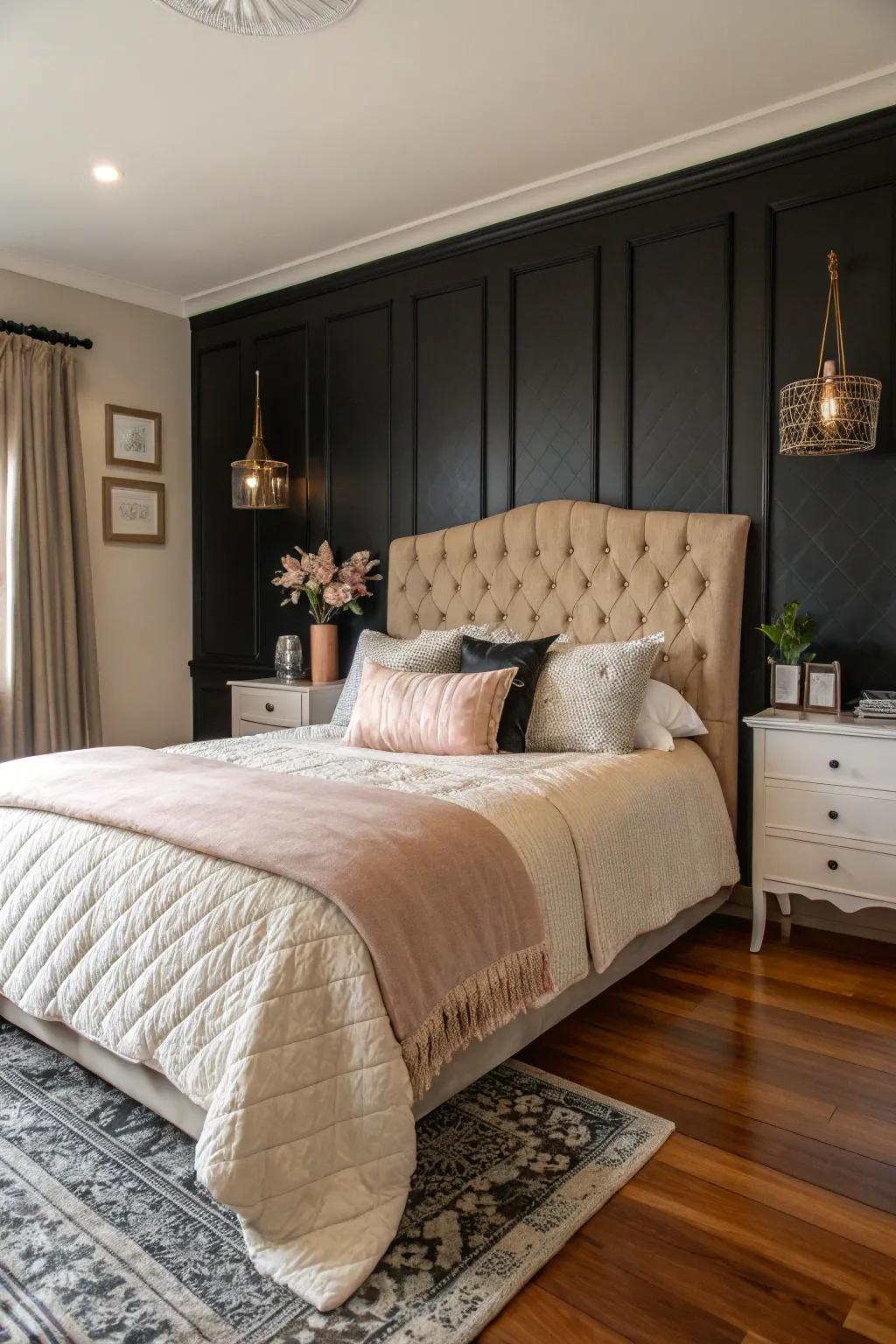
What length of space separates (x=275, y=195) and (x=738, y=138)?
1771mm

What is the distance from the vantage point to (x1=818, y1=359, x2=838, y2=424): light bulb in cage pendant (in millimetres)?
2866

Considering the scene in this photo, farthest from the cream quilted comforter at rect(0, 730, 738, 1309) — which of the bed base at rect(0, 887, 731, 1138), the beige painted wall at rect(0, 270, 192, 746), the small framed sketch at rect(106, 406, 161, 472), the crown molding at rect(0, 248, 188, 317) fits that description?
the crown molding at rect(0, 248, 188, 317)

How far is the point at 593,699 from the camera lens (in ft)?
9.66

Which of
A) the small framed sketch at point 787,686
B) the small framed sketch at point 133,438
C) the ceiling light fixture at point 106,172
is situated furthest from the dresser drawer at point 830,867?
the small framed sketch at point 133,438

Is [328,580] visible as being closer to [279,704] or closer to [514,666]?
[279,704]

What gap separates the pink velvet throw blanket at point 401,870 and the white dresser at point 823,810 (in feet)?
3.86

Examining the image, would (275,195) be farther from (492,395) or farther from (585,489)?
(585,489)

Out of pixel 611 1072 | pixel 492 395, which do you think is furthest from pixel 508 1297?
pixel 492 395

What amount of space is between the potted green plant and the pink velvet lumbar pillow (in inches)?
34.5

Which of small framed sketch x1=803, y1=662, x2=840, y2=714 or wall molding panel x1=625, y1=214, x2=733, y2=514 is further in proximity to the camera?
wall molding panel x1=625, y1=214, x2=733, y2=514

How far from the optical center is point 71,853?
83.6 inches

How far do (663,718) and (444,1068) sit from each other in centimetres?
159

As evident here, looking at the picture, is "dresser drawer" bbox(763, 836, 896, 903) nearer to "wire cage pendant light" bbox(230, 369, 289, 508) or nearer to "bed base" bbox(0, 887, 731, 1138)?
"bed base" bbox(0, 887, 731, 1138)

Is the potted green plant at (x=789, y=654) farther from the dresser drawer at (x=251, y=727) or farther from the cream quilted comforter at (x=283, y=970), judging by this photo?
the dresser drawer at (x=251, y=727)
